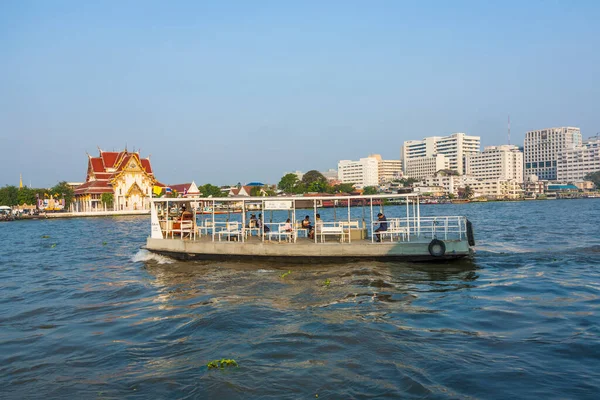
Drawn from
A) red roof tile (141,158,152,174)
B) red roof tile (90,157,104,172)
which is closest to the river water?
red roof tile (90,157,104,172)

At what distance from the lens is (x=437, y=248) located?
18.0m

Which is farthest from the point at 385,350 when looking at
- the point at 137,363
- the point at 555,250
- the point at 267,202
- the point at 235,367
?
the point at 555,250

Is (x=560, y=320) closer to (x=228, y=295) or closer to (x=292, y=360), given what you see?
(x=292, y=360)

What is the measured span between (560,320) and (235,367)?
25.8ft

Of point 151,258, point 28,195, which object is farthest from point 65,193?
point 151,258

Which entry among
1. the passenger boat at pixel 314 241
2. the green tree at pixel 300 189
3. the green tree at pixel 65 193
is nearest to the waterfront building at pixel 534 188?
the green tree at pixel 300 189

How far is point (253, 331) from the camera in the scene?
10.8 m

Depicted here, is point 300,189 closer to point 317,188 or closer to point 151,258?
point 317,188

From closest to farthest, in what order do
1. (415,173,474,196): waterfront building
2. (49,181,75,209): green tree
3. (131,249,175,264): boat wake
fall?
(131,249,175,264): boat wake → (49,181,75,209): green tree → (415,173,474,196): waterfront building

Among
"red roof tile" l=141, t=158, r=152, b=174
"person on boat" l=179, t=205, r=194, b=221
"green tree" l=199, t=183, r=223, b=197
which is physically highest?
"red roof tile" l=141, t=158, r=152, b=174

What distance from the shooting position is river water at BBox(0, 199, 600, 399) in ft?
25.6

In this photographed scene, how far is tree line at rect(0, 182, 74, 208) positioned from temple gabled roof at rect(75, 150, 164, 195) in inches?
130

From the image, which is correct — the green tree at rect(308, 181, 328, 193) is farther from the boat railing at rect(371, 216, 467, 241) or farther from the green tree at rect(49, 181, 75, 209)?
the boat railing at rect(371, 216, 467, 241)

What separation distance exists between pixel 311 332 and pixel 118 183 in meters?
92.5
